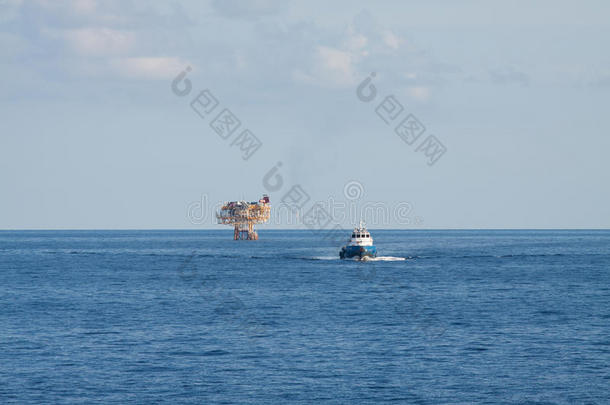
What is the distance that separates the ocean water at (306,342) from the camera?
40219 millimetres

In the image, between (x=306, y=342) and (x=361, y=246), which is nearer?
(x=306, y=342)

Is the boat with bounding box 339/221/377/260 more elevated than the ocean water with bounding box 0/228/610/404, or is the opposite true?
the boat with bounding box 339/221/377/260

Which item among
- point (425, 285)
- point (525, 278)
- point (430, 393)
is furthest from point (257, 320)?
point (525, 278)

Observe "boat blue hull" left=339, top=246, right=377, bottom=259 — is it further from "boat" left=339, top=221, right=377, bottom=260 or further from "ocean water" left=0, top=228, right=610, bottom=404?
"ocean water" left=0, top=228, right=610, bottom=404

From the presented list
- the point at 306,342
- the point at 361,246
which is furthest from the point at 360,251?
the point at 306,342

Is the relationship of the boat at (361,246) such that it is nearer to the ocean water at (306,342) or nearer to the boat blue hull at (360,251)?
the boat blue hull at (360,251)

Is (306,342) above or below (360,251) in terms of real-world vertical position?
below

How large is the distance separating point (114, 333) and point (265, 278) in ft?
173

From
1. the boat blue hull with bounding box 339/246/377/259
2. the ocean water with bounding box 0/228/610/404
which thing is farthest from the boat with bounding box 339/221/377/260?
the ocean water with bounding box 0/228/610/404

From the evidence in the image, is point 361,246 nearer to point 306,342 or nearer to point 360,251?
point 360,251

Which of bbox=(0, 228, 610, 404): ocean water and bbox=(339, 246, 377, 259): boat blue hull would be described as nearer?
bbox=(0, 228, 610, 404): ocean water

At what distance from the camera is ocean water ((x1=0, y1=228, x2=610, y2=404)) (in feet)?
132

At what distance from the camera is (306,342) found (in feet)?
176

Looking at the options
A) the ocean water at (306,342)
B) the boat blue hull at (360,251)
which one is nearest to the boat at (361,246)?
the boat blue hull at (360,251)
